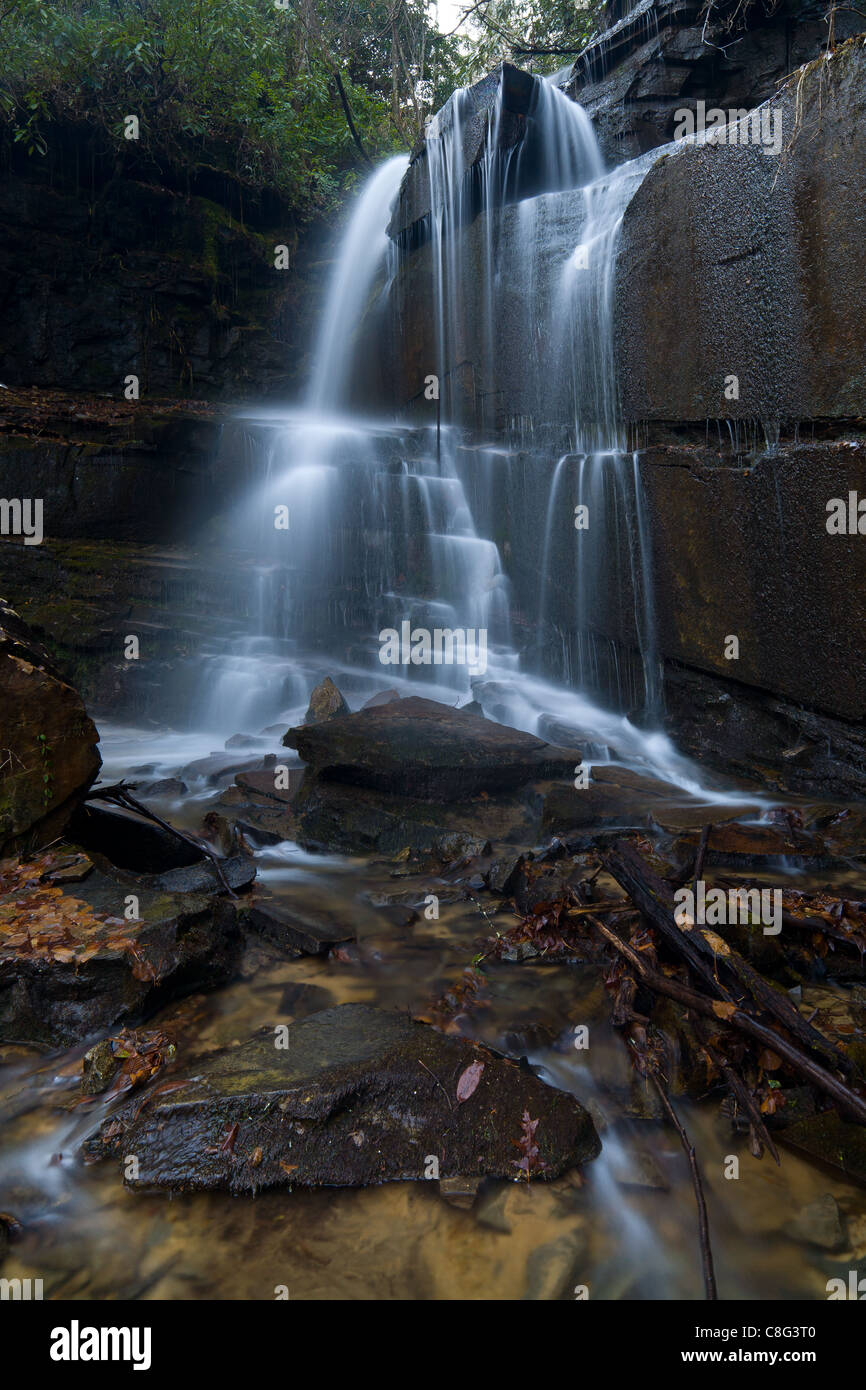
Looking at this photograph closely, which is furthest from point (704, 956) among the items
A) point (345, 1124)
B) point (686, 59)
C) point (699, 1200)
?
point (686, 59)

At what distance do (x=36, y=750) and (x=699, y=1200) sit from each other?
3723mm

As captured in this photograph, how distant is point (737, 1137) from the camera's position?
2.62 m

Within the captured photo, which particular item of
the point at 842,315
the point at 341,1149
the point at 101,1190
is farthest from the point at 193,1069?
the point at 842,315

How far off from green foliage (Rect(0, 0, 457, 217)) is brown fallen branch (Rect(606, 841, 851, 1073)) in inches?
606

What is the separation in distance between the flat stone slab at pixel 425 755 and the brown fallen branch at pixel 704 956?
1.93 metres

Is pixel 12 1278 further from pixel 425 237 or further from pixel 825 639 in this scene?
pixel 425 237

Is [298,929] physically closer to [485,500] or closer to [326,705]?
[326,705]

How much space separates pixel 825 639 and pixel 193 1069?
5296 mm

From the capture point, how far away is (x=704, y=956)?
3156 mm

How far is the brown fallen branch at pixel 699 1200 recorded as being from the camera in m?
2.14

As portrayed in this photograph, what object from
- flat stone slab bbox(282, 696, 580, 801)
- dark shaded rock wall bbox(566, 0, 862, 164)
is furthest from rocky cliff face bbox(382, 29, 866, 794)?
dark shaded rock wall bbox(566, 0, 862, 164)

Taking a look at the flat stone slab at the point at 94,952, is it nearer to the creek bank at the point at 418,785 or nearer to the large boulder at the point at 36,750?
the large boulder at the point at 36,750

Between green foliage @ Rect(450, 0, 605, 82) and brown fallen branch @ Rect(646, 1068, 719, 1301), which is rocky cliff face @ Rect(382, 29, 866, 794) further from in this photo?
green foliage @ Rect(450, 0, 605, 82)

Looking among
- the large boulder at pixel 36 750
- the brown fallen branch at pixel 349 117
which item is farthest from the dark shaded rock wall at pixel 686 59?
the large boulder at pixel 36 750
